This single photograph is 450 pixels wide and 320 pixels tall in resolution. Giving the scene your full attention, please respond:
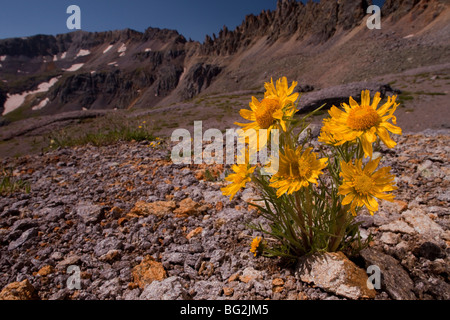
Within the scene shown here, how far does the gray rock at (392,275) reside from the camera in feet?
5.61

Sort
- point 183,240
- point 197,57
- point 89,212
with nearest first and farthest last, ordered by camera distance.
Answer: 1. point 183,240
2. point 89,212
3. point 197,57

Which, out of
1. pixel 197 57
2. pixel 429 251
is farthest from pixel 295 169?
pixel 197 57

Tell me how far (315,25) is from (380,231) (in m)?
63.7

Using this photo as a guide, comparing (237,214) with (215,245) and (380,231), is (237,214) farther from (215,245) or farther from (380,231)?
(380,231)

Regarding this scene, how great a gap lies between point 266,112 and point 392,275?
5.12 feet

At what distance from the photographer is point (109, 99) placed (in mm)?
111438

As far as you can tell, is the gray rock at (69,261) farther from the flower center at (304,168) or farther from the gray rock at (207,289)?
the flower center at (304,168)

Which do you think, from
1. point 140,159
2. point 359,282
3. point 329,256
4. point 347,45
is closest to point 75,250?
point 329,256

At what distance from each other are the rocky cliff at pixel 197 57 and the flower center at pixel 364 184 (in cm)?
3148

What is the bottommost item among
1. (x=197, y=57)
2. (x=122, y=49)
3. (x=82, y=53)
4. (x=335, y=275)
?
(x=335, y=275)

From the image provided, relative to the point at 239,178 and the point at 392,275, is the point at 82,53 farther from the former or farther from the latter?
the point at 392,275

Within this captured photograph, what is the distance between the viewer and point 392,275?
6.00ft

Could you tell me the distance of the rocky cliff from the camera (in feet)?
124

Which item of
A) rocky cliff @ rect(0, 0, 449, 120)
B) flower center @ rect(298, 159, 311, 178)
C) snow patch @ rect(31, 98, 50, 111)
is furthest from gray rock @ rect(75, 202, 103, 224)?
snow patch @ rect(31, 98, 50, 111)
